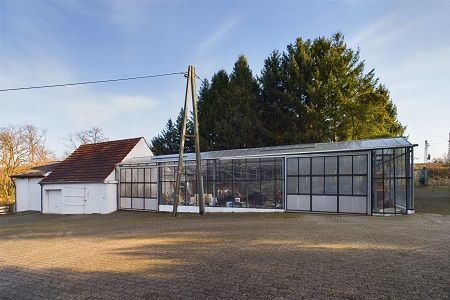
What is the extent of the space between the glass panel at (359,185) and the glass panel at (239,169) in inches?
229

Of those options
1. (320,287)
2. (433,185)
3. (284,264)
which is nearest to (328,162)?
(284,264)

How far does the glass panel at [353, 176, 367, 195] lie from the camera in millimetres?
15852

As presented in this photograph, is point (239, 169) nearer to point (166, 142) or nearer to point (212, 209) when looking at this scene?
point (212, 209)

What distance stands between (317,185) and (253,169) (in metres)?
3.65

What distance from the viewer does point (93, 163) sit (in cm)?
2644

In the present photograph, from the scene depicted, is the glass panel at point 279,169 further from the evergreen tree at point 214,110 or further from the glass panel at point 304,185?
the evergreen tree at point 214,110

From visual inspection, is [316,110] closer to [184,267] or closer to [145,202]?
[145,202]

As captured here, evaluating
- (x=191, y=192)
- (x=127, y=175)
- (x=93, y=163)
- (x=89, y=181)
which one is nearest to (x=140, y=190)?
(x=127, y=175)

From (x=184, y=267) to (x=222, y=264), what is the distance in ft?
2.54

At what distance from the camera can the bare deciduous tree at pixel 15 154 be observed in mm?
37531

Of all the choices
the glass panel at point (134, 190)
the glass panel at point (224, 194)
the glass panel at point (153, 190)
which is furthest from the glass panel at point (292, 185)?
the glass panel at point (134, 190)

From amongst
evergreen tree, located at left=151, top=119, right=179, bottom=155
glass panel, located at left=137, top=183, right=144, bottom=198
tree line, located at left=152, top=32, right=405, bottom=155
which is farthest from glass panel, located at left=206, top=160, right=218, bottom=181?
evergreen tree, located at left=151, top=119, right=179, bottom=155

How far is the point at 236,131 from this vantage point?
30.3 metres

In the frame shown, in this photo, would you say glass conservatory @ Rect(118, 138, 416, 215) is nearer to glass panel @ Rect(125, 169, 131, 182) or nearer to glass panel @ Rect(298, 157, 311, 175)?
glass panel @ Rect(298, 157, 311, 175)
